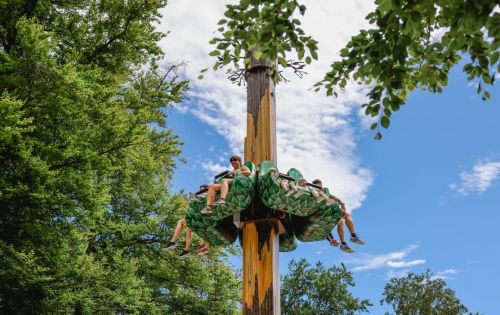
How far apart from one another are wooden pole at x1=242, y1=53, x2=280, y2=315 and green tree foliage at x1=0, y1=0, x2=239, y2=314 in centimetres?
507

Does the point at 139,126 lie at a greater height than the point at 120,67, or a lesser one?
lesser

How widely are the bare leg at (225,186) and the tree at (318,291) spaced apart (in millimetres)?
22565

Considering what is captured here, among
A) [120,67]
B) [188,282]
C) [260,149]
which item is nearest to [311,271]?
[188,282]

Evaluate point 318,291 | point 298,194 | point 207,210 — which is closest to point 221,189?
point 207,210

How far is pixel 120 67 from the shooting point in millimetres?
14070

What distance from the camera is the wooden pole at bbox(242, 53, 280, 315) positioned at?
18.4ft

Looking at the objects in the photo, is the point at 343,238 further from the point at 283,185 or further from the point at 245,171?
the point at 245,171

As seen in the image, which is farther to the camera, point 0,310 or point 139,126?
point 139,126

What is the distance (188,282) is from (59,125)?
6711 mm

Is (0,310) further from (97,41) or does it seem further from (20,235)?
(97,41)

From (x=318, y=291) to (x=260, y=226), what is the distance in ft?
76.2

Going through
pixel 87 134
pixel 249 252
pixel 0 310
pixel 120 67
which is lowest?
pixel 249 252

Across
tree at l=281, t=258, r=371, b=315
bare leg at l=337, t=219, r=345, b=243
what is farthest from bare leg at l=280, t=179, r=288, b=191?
tree at l=281, t=258, r=371, b=315

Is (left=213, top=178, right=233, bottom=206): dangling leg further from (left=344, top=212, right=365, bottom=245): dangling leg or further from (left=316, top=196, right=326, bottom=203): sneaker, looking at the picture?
(left=344, top=212, right=365, bottom=245): dangling leg
